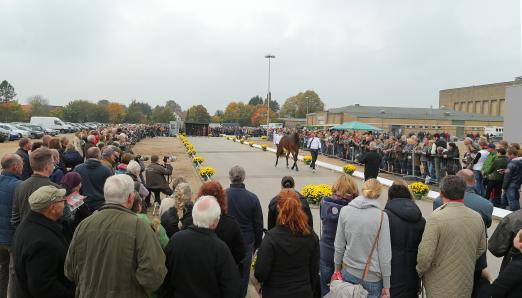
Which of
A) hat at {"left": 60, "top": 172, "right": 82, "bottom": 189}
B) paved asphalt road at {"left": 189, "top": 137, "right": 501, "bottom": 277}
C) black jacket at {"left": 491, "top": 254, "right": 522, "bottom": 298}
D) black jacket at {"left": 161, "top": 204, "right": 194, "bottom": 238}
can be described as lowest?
paved asphalt road at {"left": 189, "top": 137, "right": 501, "bottom": 277}

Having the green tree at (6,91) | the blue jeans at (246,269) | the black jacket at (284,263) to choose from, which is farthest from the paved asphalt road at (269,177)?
the green tree at (6,91)

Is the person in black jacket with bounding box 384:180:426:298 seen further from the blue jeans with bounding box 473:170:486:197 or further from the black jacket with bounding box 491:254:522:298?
the blue jeans with bounding box 473:170:486:197

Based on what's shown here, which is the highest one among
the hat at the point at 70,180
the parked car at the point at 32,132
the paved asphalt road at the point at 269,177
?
the hat at the point at 70,180

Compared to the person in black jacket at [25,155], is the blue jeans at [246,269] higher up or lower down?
lower down

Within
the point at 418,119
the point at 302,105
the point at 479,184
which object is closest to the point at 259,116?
the point at 302,105

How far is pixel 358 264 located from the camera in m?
3.90

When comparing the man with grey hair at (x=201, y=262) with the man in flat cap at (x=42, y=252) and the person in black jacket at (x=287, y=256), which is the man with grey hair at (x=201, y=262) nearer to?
the person in black jacket at (x=287, y=256)

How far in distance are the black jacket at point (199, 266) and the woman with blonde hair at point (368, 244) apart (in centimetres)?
124

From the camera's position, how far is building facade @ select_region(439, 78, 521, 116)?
7919cm

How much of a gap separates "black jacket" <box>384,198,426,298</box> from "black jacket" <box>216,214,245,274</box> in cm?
147

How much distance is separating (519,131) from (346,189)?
17.4m

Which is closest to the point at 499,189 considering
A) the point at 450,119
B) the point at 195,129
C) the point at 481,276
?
the point at 481,276

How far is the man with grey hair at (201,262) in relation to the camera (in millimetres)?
3195

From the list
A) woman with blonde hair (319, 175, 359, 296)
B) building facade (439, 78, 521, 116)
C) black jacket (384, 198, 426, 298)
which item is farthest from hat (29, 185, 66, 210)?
building facade (439, 78, 521, 116)
